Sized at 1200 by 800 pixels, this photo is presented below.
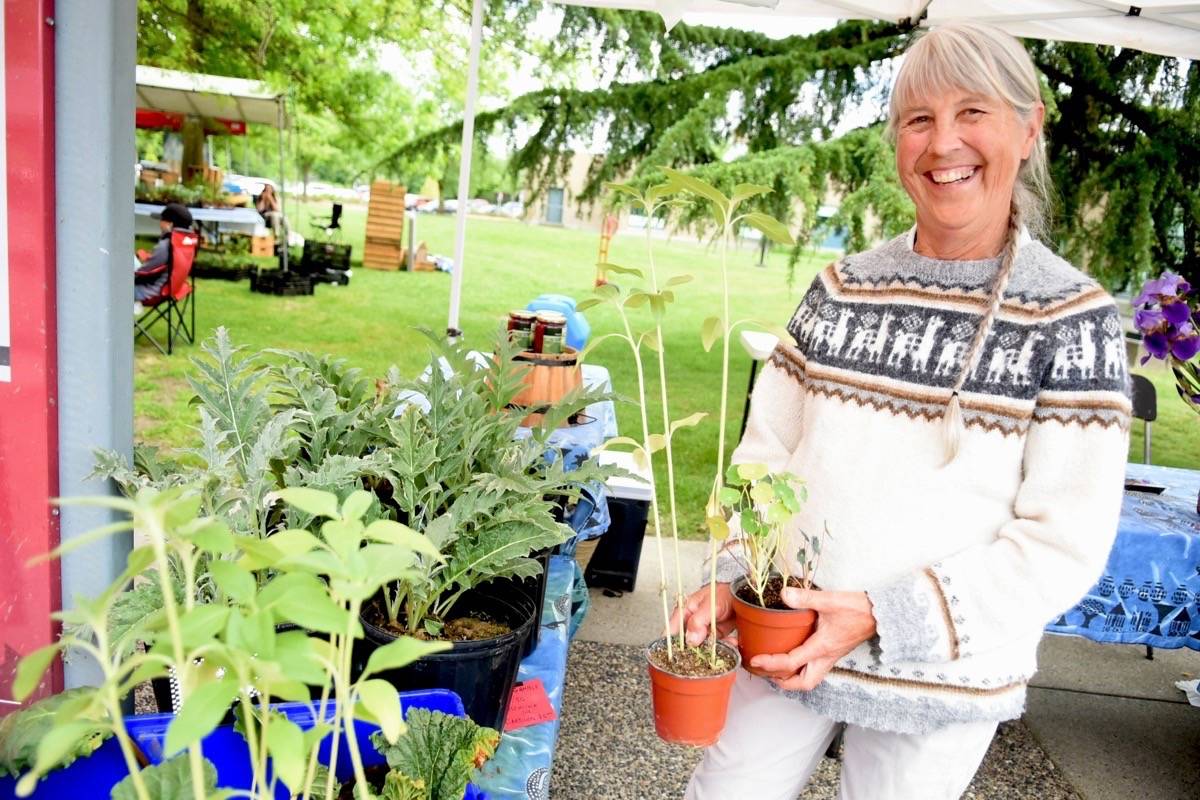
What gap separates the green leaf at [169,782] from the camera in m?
0.78

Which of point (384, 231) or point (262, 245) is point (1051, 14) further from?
point (262, 245)

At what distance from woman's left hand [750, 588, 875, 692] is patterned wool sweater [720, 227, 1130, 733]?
0.03m

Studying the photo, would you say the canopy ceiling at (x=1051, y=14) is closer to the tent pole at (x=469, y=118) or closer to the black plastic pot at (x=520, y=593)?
the tent pole at (x=469, y=118)

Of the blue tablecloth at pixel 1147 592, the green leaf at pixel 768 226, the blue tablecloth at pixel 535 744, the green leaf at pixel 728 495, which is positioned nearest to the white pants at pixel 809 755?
the blue tablecloth at pixel 535 744

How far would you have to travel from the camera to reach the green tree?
560cm

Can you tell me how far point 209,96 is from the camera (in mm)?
11914

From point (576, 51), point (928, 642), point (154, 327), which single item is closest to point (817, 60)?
point (576, 51)

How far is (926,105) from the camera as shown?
4.33 ft

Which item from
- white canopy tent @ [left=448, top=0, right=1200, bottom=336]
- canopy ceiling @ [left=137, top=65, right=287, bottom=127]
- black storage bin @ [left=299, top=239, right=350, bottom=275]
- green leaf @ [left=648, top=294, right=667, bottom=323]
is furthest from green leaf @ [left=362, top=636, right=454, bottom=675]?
black storage bin @ [left=299, top=239, right=350, bottom=275]

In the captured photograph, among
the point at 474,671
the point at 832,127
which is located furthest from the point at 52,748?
the point at 832,127

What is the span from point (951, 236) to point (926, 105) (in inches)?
7.6

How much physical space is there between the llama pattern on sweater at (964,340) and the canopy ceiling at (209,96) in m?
10.8

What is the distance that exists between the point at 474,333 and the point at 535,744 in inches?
346

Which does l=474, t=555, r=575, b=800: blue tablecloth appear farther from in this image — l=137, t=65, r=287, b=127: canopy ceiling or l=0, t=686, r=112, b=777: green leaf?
l=137, t=65, r=287, b=127: canopy ceiling
